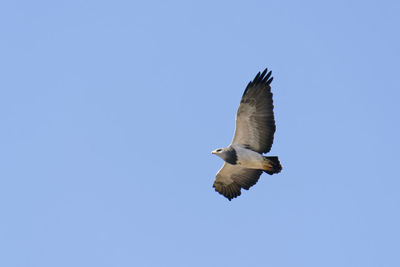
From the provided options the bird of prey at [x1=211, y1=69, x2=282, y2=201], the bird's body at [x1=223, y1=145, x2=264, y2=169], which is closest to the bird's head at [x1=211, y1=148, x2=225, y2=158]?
the bird of prey at [x1=211, y1=69, x2=282, y2=201]

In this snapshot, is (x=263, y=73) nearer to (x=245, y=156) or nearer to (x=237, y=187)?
(x=245, y=156)

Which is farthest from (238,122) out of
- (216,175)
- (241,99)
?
(216,175)

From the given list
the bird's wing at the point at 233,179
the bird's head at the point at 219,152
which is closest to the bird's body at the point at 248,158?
the bird's head at the point at 219,152

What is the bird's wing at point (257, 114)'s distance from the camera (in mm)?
21594

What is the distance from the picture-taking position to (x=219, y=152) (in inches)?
872

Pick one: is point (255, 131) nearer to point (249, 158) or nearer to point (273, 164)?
point (249, 158)

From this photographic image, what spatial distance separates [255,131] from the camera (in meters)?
22.0

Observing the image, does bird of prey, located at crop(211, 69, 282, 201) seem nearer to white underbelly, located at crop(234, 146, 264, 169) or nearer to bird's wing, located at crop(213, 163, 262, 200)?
white underbelly, located at crop(234, 146, 264, 169)

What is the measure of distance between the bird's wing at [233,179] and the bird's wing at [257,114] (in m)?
1.76

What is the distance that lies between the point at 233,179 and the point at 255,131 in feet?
9.01

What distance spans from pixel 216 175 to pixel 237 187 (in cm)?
88

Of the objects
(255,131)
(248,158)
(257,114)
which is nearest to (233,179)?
(248,158)

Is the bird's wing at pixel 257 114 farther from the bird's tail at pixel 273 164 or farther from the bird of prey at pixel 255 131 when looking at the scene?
the bird's tail at pixel 273 164

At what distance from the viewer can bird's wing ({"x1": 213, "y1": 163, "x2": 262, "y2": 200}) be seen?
2373 centimetres
